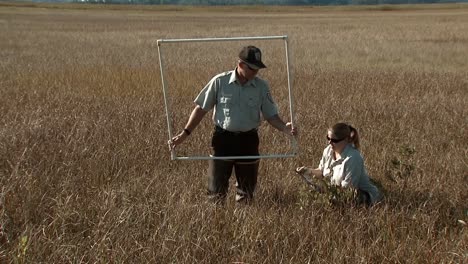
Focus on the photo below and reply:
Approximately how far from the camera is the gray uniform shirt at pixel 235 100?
4.17 metres

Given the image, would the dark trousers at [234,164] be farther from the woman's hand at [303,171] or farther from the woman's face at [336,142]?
the woman's face at [336,142]

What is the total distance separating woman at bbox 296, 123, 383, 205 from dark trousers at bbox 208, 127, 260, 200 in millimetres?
460

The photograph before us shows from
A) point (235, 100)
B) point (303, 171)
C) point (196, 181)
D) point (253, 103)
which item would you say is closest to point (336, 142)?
point (303, 171)

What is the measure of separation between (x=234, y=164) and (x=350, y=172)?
1.01 metres

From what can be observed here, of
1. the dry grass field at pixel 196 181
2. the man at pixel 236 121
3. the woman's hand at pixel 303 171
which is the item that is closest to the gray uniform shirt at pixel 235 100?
the man at pixel 236 121

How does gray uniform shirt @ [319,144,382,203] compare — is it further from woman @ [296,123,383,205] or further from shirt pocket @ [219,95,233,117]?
shirt pocket @ [219,95,233,117]

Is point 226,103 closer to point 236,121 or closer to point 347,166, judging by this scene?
point 236,121

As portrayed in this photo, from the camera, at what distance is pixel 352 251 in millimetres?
3385

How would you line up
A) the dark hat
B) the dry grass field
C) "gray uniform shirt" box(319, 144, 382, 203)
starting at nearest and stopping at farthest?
the dry grass field
the dark hat
"gray uniform shirt" box(319, 144, 382, 203)

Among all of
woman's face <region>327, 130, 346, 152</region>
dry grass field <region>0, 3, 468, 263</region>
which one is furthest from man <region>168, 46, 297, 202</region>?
woman's face <region>327, 130, 346, 152</region>

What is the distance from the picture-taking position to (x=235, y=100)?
13.7 feet

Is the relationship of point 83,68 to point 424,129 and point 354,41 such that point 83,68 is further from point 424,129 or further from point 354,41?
point 354,41

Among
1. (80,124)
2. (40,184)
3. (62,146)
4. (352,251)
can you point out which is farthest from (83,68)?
(352,251)

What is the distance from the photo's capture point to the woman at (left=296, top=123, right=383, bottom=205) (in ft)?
13.4
